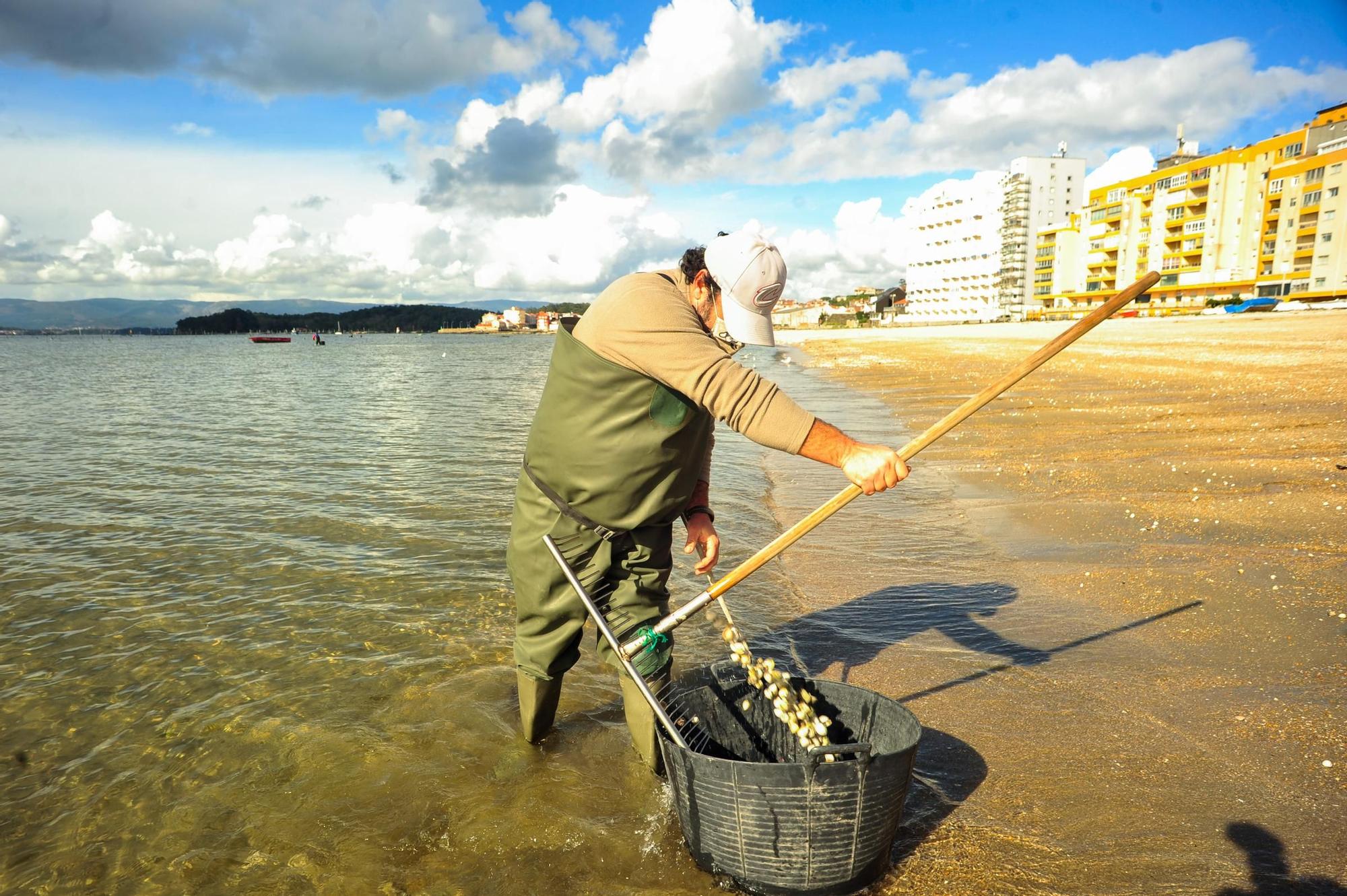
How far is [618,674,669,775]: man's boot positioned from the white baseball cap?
63.5 inches

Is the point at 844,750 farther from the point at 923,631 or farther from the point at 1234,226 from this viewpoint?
the point at 1234,226

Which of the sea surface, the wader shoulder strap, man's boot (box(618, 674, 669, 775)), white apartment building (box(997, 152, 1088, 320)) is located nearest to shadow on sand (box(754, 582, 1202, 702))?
the sea surface

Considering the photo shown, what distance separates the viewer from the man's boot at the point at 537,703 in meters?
3.64

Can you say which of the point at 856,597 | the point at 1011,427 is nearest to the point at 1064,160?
the point at 1011,427

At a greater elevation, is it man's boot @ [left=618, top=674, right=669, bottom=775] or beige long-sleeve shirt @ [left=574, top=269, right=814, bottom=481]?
→ beige long-sleeve shirt @ [left=574, top=269, right=814, bottom=481]

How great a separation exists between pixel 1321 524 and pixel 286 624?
7.98 metres

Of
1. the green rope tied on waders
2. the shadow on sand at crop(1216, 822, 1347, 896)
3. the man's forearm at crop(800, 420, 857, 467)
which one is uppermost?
the man's forearm at crop(800, 420, 857, 467)

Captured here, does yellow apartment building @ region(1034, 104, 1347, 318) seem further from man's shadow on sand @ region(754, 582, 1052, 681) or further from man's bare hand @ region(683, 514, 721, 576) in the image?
man's bare hand @ region(683, 514, 721, 576)

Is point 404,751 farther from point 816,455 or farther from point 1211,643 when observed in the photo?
point 1211,643

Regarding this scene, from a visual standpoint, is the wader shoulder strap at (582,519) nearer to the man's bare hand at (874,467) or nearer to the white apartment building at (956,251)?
the man's bare hand at (874,467)

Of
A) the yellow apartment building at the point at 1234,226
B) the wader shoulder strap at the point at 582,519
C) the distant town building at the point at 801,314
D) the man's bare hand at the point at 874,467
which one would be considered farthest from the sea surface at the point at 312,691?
the distant town building at the point at 801,314

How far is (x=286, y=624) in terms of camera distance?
18.4ft

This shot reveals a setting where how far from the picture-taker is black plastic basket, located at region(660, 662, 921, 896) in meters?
2.49

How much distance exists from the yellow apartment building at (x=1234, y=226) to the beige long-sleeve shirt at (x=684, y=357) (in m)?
56.1
